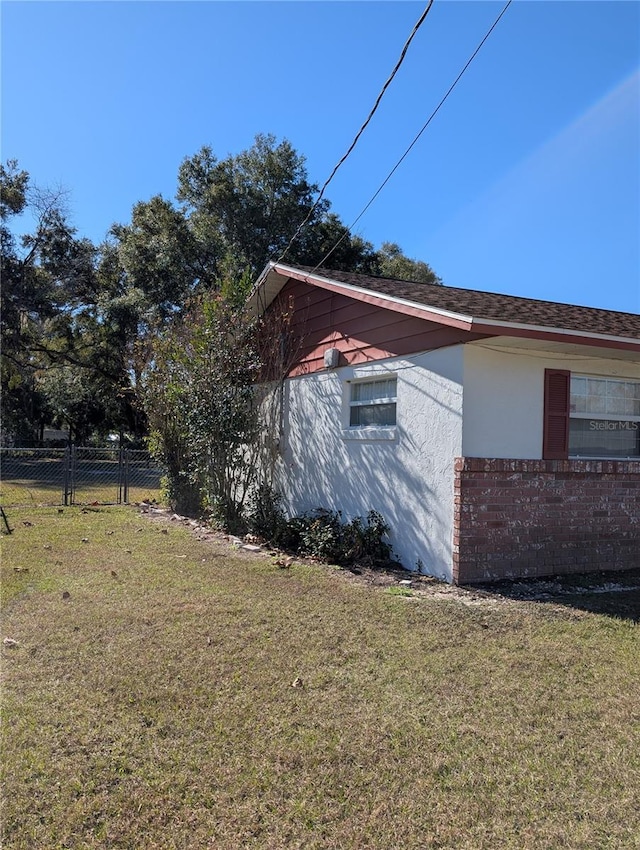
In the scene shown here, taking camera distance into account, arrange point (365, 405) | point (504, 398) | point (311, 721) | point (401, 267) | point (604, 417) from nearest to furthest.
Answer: point (311, 721)
point (504, 398)
point (604, 417)
point (365, 405)
point (401, 267)

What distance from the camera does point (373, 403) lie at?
A: 312 inches

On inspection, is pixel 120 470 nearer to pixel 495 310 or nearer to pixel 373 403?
pixel 373 403

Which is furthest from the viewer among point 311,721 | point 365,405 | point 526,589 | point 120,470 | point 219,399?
point 120,470

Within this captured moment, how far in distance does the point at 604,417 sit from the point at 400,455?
2.69 metres

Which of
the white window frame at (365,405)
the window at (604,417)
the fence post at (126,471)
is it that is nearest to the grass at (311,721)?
the white window frame at (365,405)

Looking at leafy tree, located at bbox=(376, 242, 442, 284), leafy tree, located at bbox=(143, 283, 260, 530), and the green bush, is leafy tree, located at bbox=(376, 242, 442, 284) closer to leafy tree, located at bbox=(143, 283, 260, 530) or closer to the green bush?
leafy tree, located at bbox=(143, 283, 260, 530)

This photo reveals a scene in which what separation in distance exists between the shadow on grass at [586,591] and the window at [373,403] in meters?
2.53

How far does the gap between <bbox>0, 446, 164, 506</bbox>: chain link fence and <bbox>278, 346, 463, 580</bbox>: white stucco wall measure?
5164mm

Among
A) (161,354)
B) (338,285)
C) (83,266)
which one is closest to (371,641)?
(338,285)

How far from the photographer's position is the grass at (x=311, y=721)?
2469 mm

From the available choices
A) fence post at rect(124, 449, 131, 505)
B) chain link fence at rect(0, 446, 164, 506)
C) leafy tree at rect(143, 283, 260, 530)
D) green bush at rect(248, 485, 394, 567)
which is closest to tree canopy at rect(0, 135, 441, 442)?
chain link fence at rect(0, 446, 164, 506)

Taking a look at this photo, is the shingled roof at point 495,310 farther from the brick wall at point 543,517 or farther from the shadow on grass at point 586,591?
the shadow on grass at point 586,591

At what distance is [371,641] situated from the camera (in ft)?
14.9

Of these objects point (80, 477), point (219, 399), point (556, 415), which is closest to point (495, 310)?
point (556, 415)
